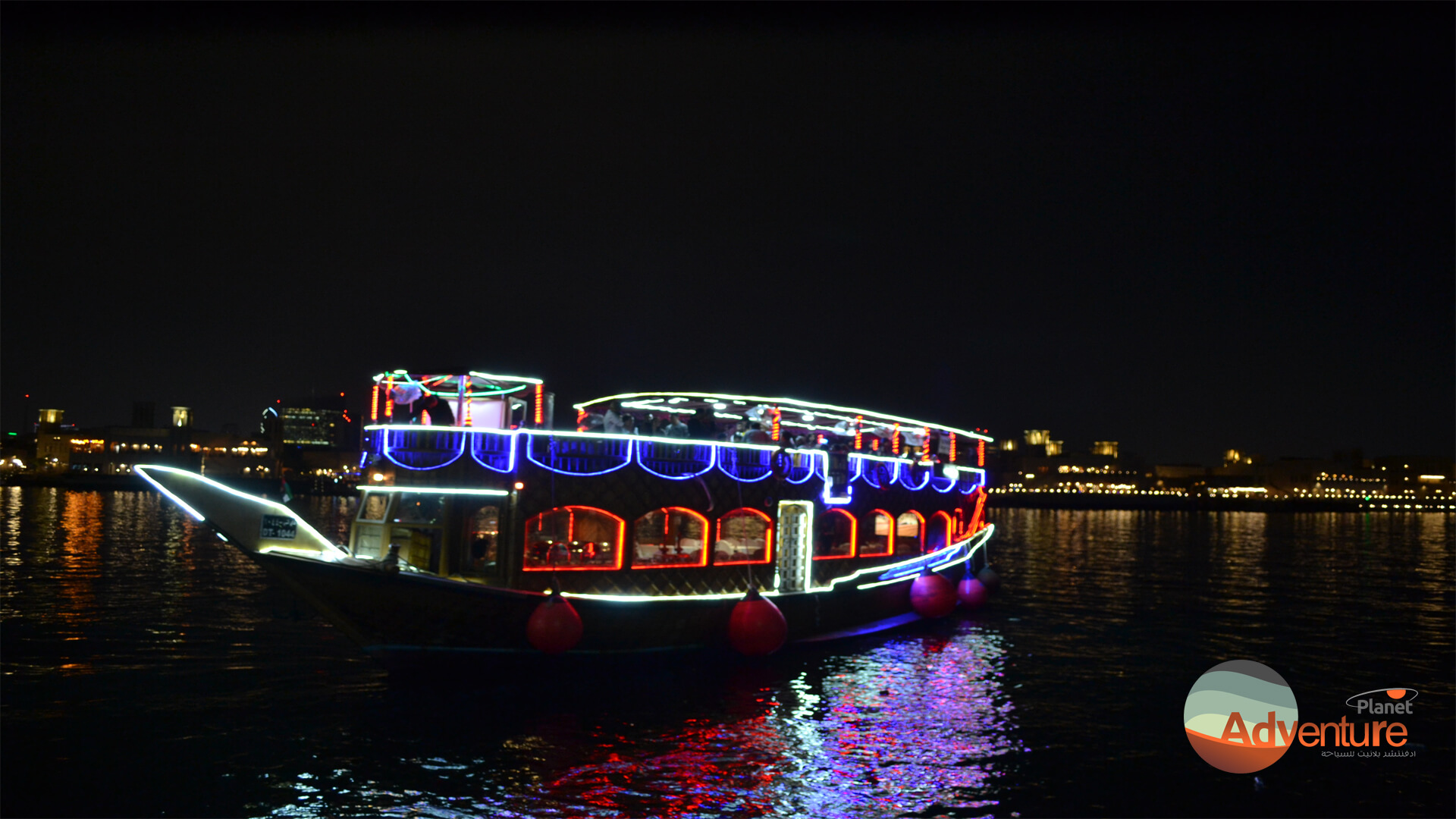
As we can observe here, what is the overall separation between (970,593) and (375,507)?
47.6ft

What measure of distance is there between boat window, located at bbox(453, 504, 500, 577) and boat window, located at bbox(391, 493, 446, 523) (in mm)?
416

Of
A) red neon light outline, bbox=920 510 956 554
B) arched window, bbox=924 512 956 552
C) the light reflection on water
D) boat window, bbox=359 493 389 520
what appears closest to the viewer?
the light reflection on water

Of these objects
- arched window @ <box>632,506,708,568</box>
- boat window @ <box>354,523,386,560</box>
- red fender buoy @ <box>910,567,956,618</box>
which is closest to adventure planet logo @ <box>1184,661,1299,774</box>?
red fender buoy @ <box>910,567,956,618</box>

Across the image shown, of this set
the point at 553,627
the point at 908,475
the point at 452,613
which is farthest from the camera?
the point at 908,475

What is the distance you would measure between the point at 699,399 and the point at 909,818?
9485 mm

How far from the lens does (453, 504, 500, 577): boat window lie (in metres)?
14.1

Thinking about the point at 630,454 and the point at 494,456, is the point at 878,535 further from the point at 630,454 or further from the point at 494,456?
the point at 494,456

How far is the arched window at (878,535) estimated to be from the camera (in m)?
19.8

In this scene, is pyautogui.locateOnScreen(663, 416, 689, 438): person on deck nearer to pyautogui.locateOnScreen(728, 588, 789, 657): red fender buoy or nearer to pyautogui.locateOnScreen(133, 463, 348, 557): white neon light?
pyautogui.locateOnScreen(728, 588, 789, 657): red fender buoy

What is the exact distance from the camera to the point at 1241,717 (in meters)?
14.3

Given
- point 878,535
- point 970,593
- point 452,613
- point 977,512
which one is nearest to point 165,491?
point 452,613

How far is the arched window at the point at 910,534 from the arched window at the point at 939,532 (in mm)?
282

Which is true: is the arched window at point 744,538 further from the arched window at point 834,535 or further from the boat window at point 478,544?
the boat window at point 478,544

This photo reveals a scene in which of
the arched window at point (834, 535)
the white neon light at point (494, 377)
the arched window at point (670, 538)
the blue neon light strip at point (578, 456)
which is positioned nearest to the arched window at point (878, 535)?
the arched window at point (834, 535)
